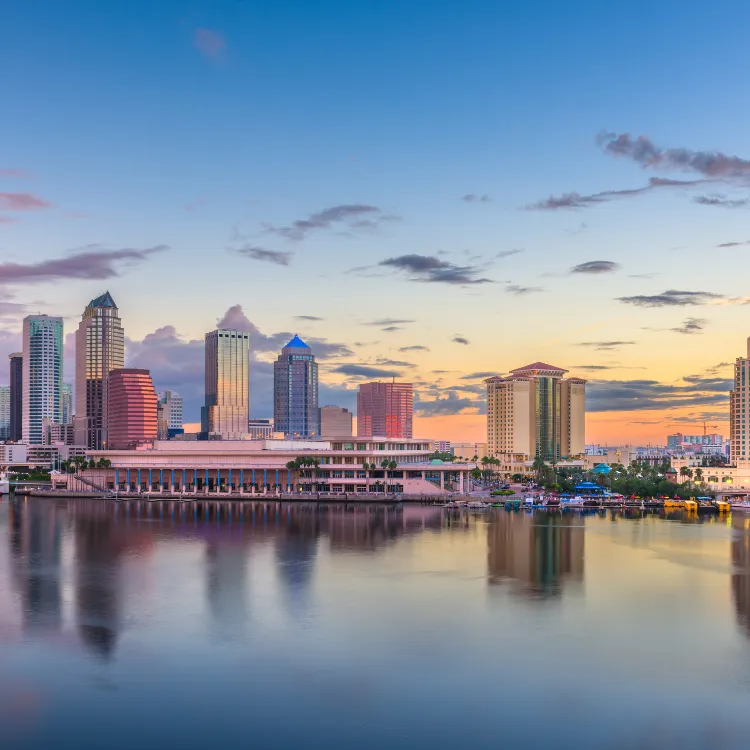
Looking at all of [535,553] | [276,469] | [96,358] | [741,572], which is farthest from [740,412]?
[96,358]

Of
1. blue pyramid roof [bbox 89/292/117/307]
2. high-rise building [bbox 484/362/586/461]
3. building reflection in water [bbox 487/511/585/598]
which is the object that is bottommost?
building reflection in water [bbox 487/511/585/598]

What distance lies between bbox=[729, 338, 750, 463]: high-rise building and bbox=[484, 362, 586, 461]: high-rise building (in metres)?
39.6

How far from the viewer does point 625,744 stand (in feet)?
68.9

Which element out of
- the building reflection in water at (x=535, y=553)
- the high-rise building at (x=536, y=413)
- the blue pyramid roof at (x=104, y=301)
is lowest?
the building reflection in water at (x=535, y=553)

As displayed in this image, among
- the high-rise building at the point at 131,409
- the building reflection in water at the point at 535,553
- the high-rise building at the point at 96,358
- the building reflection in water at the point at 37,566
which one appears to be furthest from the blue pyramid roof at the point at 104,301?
the building reflection in water at the point at 535,553

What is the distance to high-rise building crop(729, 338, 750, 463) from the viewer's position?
104 meters

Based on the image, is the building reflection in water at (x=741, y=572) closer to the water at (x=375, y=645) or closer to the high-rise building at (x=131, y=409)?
the water at (x=375, y=645)

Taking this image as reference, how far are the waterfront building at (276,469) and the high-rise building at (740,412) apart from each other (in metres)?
33.4

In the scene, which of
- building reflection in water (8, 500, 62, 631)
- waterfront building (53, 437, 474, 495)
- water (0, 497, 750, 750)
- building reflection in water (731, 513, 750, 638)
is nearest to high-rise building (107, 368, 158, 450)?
waterfront building (53, 437, 474, 495)

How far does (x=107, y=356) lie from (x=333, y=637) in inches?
6776

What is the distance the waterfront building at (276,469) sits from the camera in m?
94.5

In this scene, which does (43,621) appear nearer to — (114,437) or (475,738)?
(475,738)

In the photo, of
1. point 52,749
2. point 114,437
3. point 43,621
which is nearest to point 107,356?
point 114,437

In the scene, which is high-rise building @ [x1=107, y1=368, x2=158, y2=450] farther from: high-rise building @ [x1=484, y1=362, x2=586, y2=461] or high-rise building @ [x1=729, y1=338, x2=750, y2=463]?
high-rise building @ [x1=729, y1=338, x2=750, y2=463]
